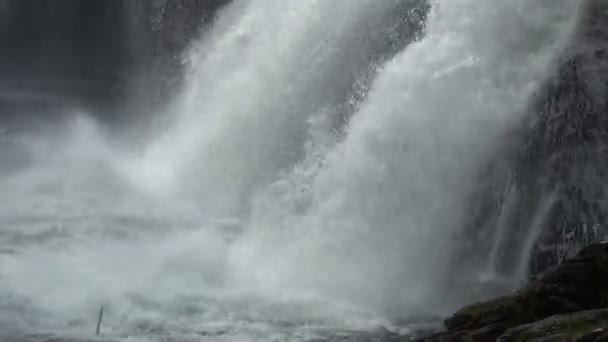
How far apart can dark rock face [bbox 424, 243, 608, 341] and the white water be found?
5.00m

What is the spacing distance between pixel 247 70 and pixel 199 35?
4.91 meters

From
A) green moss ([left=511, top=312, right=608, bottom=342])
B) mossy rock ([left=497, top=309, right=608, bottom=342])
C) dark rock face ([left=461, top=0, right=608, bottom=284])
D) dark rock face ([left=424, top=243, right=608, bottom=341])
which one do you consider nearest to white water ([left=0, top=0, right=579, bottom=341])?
dark rock face ([left=461, top=0, right=608, bottom=284])

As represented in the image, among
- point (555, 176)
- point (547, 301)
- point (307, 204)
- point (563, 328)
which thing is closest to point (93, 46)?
point (307, 204)

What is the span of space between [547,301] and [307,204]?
11397 millimetres

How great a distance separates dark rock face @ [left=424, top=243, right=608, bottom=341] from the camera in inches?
662

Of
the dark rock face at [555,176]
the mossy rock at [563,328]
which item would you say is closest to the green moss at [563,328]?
the mossy rock at [563,328]

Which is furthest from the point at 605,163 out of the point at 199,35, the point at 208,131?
the point at 199,35

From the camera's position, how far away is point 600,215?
21031 mm

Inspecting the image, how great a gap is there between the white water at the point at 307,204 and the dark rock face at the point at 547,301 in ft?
16.4

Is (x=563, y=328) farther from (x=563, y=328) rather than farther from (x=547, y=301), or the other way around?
(x=547, y=301)

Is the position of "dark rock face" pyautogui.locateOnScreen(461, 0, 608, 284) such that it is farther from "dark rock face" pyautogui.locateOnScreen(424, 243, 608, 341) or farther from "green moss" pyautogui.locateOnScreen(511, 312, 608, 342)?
"green moss" pyautogui.locateOnScreen(511, 312, 608, 342)

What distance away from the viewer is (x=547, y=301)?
17.1m

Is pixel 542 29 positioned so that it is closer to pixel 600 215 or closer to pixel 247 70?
pixel 600 215

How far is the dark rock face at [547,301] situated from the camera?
16812 millimetres
